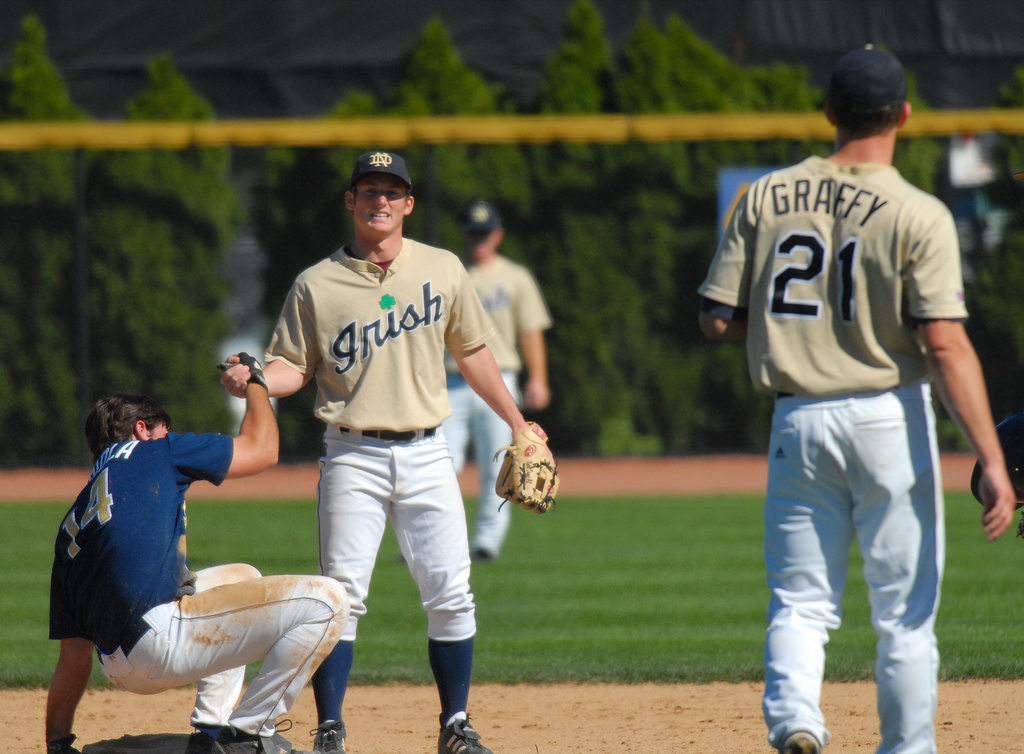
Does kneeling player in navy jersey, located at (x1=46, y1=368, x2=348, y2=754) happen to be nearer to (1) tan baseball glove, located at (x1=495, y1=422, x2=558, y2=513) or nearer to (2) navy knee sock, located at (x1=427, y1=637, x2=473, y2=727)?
(2) navy knee sock, located at (x1=427, y1=637, x2=473, y2=727)

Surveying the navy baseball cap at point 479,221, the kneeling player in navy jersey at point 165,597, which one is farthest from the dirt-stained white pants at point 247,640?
the navy baseball cap at point 479,221

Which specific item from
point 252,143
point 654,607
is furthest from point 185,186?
point 654,607

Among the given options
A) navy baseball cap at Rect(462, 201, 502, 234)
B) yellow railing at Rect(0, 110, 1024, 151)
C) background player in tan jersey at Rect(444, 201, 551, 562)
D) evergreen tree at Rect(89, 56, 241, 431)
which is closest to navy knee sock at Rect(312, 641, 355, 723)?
background player in tan jersey at Rect(444, 201, 551, 562)

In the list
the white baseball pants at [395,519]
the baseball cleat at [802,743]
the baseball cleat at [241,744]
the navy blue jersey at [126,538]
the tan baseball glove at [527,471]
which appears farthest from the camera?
the tan baseball glove at [527,471]

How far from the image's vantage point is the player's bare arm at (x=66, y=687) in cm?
374

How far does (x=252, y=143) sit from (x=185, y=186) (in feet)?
2.91

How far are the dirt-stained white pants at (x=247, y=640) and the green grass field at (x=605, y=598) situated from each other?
1801mm

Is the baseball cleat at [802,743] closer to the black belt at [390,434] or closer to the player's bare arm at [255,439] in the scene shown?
the black belt at [390,434]

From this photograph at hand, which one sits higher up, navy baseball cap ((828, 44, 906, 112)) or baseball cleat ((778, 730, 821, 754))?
navy baseball cap ((828, 44, 906, 112))

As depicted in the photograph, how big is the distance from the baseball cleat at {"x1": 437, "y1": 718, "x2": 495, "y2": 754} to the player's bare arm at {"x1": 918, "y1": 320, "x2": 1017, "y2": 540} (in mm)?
1751

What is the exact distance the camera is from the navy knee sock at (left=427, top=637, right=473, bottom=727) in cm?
411

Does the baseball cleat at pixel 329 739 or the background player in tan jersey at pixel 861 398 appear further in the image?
the baseball cleat at pixel 329 739

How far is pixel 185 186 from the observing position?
551 inches

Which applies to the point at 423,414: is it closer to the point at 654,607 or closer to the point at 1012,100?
the point at 654,607
